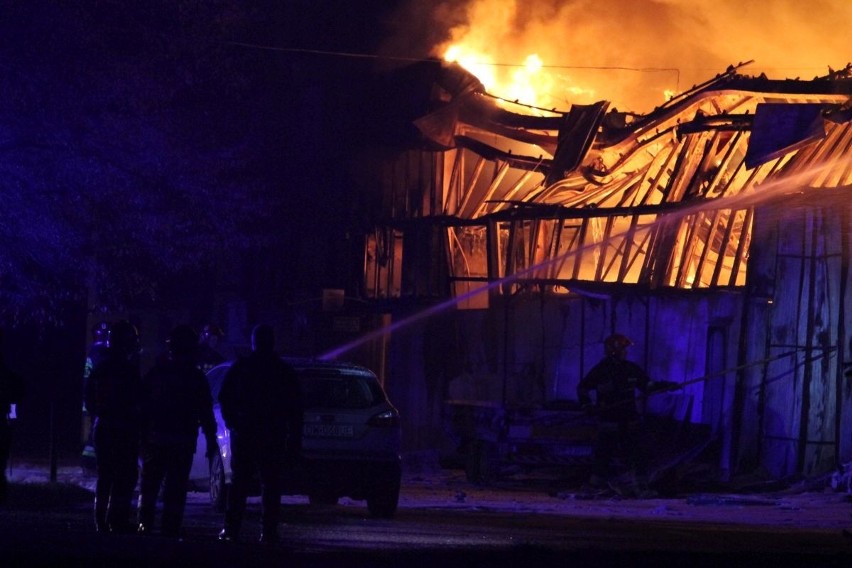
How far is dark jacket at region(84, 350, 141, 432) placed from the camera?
38.0 ft

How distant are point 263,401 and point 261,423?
0.56 feet

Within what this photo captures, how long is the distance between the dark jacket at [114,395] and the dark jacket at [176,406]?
0.59ft

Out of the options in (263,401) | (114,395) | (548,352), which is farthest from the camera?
(548,352)

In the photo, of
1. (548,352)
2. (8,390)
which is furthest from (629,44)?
(8,390)

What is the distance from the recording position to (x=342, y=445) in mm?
14695

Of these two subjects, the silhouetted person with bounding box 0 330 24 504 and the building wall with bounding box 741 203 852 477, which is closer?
the silhouetted person with bounding box 0 330 24 504

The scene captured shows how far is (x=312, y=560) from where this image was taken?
9633 millimetres

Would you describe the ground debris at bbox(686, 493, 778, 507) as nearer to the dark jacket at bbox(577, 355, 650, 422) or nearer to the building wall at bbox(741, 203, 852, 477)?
the dark jacket at bbox(577, 355, 650, 422)

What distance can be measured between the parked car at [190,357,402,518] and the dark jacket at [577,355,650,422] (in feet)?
12.1

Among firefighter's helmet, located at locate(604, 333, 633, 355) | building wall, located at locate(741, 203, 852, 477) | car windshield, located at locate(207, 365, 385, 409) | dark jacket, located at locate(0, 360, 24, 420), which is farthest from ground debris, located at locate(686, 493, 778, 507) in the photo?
dark jacket, located at locate(0, 360, 24, 420)

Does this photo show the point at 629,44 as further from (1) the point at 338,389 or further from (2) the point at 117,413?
(2) the point at 117,413

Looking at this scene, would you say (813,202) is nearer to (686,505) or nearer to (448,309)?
(686,505)

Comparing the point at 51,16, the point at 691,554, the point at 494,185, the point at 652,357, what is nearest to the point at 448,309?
the point at 494,185

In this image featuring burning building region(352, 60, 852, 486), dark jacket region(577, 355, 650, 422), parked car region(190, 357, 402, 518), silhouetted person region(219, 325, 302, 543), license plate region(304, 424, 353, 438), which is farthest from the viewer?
burning building region(352, 60, 852, 486)
